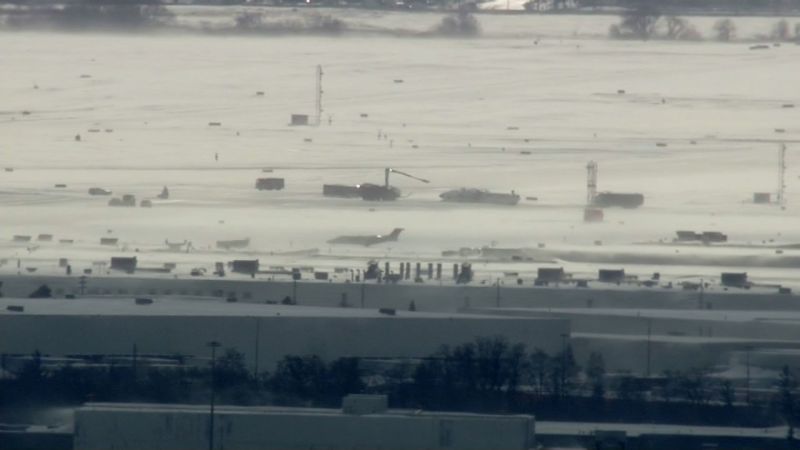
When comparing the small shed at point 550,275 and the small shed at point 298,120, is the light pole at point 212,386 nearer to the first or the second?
the small shed at point 550,275

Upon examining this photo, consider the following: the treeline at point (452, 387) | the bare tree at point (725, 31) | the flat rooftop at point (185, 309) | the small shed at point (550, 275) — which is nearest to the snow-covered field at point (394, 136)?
the bare tree at point (725, 31)

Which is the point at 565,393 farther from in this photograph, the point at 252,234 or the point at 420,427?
the point at 252,234

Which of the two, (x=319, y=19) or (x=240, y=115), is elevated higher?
(x=319, y=19)

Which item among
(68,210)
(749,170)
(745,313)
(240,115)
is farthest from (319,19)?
(745,313)

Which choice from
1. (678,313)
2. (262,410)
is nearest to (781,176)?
(678,313)

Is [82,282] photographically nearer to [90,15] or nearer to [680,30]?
[90,15]

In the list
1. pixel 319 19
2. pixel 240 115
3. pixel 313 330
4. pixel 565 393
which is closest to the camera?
pixel 565 393

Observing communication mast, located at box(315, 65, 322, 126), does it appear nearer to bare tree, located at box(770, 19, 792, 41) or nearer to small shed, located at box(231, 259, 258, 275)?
bare tree, located at box(770, 19, 792, 41)
